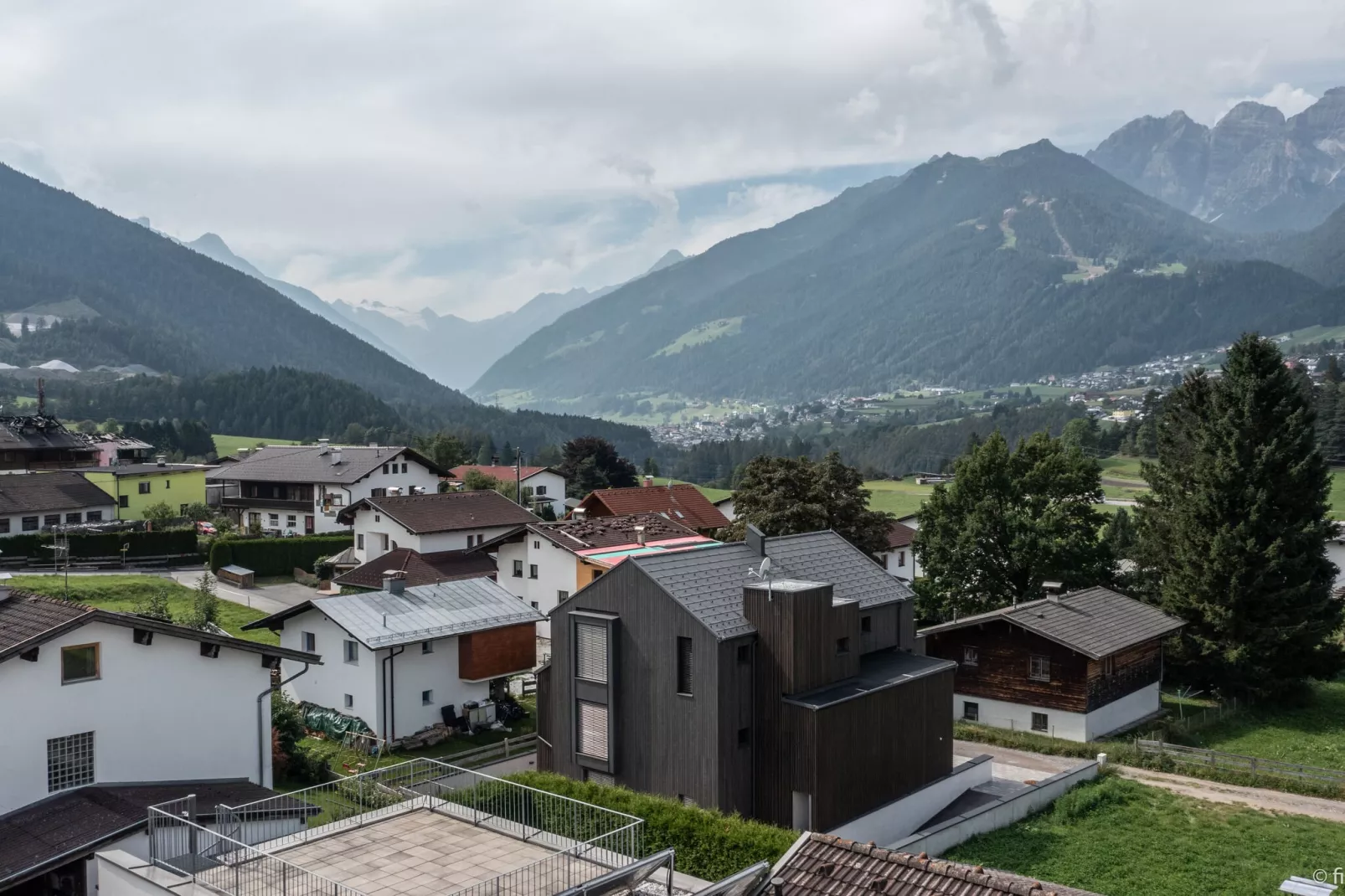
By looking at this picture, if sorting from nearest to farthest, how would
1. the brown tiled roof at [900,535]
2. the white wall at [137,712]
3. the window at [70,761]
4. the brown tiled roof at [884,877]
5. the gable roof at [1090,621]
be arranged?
the brown tiled roof at [884,877] → the white wall at [137,712] → the window at [70,761] → the gable roof at [1090,621] → the brown tiled roof at [900,535]

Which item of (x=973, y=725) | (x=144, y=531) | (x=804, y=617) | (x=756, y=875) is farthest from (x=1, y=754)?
(x=144, y=531)

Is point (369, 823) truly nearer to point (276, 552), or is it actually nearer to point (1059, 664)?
point (1059, 664)

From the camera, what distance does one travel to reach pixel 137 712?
20672 mm

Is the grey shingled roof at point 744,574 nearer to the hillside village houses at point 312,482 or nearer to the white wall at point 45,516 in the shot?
the hillside village houses at point 312,482

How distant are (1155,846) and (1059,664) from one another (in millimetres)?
11555

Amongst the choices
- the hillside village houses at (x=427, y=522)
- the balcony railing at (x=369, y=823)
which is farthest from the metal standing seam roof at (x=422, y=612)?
the hillside village houses at (x=427, y=522)

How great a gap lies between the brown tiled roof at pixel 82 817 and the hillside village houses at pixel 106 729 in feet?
0.09

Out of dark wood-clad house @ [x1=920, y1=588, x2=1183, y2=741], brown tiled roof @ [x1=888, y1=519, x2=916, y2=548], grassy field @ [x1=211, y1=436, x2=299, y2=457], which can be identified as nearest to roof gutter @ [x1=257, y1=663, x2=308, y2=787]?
dark wood-clad house @ [x1=920, y1=588, x2=1183, y2=741]

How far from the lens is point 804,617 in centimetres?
2527

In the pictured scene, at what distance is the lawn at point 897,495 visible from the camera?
97.7m

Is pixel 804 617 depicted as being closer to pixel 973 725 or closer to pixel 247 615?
pixel 973 725

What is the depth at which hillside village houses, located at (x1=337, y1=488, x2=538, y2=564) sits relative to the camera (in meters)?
55.1

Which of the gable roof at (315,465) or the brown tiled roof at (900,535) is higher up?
the gable roof at (315,465)

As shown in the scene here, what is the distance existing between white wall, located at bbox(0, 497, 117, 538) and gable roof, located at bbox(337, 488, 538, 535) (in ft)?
58.9
